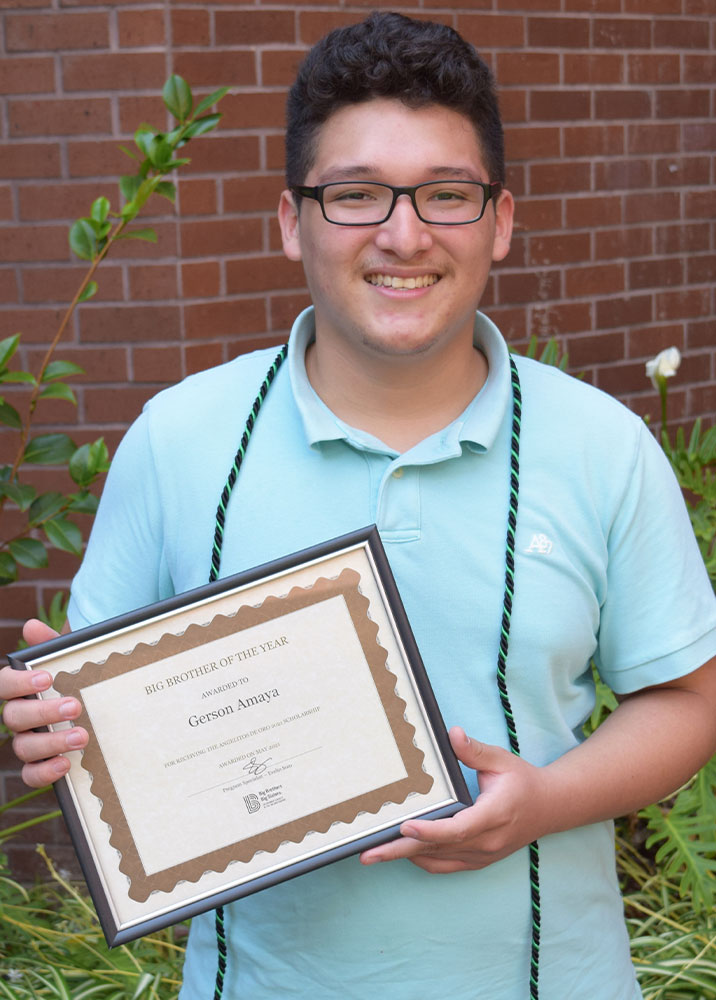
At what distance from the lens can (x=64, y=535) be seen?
2.52 m

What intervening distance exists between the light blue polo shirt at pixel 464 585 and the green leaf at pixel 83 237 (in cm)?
103

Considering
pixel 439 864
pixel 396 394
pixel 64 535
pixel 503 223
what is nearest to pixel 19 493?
pixel 64 535

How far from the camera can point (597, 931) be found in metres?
1.64

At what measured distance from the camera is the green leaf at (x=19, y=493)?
102 inches

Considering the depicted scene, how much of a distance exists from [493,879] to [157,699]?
54 centimetres

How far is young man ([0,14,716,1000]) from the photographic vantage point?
156 cm

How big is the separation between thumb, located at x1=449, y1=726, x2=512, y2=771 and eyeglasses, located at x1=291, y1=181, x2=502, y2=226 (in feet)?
2.31

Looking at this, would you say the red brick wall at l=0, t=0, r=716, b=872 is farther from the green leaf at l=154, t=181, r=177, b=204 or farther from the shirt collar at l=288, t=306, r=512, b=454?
the shirt collar at l=288, t=306, r=512, b=454

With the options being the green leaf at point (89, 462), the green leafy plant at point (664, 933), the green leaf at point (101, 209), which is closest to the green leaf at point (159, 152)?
the green leaf at point (101, 209)

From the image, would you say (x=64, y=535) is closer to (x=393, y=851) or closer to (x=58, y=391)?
(x=58, y=391)

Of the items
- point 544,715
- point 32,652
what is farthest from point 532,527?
point 32,652

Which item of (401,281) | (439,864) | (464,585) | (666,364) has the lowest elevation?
(439,864)

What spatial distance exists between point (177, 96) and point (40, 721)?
1601 millimetres

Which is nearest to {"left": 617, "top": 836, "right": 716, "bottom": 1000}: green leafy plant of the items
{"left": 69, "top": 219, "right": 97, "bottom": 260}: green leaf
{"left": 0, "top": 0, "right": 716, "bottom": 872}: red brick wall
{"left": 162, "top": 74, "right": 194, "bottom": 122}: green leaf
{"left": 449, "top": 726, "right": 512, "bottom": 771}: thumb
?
{"left": 449, "top": 726, "right": 512, "bottom": 771}: thumb
